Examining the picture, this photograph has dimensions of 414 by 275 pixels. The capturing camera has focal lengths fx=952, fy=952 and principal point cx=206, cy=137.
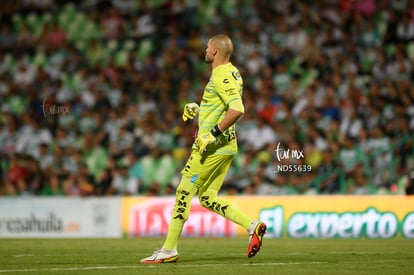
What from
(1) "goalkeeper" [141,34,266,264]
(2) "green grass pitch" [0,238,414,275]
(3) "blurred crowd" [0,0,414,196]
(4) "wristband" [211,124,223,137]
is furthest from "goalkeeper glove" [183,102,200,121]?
(3) "blurred crowd" [0,0,414,196]

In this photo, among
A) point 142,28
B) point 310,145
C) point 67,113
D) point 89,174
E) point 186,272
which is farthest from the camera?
point 142,28

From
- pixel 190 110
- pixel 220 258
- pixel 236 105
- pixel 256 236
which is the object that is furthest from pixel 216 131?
pixel 220 258

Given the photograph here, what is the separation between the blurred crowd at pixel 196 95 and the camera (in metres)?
18.8

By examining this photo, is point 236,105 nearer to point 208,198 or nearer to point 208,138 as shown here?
point 208,138

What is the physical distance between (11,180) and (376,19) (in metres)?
9.16

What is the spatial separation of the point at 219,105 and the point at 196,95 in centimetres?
1172

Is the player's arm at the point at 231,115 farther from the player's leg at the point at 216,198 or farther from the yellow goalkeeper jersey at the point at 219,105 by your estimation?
the player's leg at the point at 216,198

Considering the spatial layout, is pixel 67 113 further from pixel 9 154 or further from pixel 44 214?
pixel 44 214

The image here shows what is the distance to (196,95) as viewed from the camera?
22344 mm

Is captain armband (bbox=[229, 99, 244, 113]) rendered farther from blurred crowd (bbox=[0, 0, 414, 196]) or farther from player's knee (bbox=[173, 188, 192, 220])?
blurred crowd (bbox=[0, 0, 414, 196])

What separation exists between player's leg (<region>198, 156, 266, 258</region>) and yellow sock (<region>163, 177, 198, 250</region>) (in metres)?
0.24

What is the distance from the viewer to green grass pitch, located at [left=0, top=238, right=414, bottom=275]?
9586 mm

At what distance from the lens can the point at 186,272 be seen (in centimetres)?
936

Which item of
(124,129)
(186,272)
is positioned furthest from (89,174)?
(186,272)
